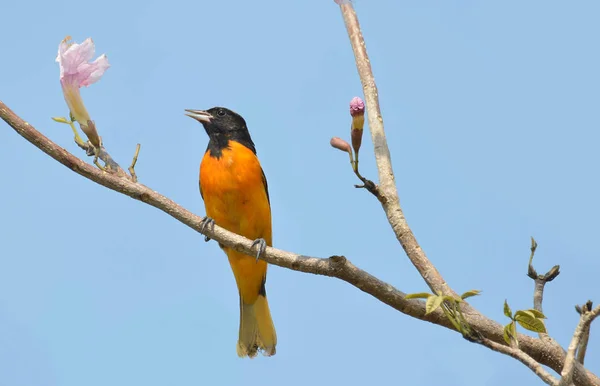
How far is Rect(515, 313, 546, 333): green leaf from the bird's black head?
3.97 metres

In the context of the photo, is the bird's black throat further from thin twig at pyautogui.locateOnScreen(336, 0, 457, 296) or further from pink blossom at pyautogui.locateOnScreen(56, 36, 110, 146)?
pink blossom at pyautogui.locateOnScreen(56, 36, 110, 146)

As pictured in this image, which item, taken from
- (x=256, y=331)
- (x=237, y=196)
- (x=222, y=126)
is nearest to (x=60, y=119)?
(x=237, y=196)

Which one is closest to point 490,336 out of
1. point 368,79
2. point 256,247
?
point 256,247

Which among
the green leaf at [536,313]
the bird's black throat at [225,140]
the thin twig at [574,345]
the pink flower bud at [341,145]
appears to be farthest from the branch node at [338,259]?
the bird's black throat at [225,140]

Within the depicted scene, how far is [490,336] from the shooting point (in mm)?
3857

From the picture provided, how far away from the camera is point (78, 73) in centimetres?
416

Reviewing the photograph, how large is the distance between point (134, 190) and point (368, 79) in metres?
1.80

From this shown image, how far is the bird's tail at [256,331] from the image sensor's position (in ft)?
21.9

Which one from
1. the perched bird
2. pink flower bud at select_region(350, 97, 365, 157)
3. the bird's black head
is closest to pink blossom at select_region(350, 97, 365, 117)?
pink flower bud at select_region(350, 97, 365, 157)

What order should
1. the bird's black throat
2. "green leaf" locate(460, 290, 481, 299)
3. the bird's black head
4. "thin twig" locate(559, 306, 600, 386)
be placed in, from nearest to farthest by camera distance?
"thin twig" locate(559, 306, 600, 386)
"green leaf" locate(460, 290, 481, 299)
the bird's black throat
the bird's black head

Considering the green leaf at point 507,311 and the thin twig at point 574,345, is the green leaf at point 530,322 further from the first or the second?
the thin twig at point 574,345

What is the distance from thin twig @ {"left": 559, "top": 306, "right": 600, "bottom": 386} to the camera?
8.91ft

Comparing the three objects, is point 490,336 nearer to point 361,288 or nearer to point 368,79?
point 361,288

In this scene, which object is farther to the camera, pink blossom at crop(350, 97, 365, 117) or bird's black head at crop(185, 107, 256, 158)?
bird's black head at crop(185, 107, 256, 158)
